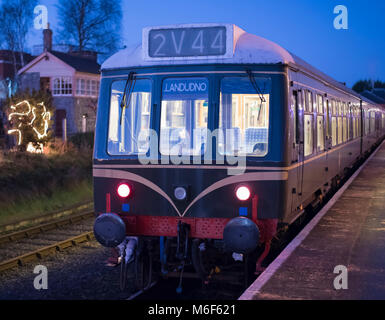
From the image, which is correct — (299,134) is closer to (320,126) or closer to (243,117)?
(243,117)

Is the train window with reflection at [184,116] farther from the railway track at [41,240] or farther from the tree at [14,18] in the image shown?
the tree at [14,18]

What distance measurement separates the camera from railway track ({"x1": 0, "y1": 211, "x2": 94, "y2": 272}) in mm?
9812

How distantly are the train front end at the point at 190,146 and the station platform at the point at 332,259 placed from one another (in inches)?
26.8

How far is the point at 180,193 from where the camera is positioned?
23.1 feet

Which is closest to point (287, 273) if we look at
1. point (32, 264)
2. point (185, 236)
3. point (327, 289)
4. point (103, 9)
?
point (327, 289)

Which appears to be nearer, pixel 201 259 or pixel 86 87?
pixel 201 259

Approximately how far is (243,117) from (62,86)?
3496cm

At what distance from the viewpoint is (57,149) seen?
75.8 feet

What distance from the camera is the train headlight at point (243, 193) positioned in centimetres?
691

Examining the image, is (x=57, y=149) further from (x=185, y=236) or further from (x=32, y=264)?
(x=185, y=236)

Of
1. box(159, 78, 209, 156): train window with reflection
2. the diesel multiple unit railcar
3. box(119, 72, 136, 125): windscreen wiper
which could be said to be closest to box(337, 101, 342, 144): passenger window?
the diesel multiple unit railcar

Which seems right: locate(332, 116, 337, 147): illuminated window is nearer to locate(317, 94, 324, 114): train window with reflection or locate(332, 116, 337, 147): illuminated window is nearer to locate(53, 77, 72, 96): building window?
locate(317, 94, 324, 114): train window with reflection

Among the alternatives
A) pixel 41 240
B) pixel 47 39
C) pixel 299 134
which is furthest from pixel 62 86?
pixel 299 134

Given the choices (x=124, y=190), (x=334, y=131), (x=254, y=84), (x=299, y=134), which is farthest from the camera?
(x=334, y=131)
